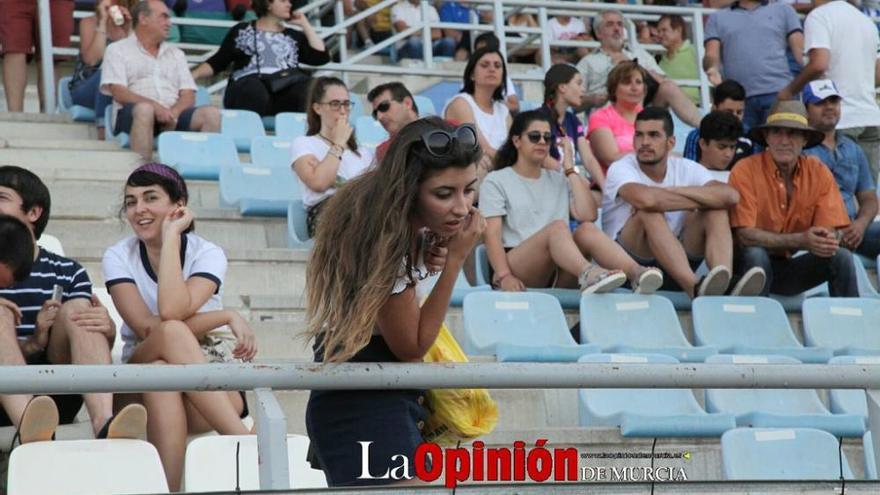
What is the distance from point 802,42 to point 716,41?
1.67ft

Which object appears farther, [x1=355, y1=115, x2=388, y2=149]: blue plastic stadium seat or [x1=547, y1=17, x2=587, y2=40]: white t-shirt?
[x1=547, y1=17, x2=587, y2=40]: white t-shirt

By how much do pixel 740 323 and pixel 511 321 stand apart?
1114mm

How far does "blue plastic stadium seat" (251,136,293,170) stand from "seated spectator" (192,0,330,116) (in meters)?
0.81

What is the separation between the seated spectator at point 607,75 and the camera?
10.1 meters

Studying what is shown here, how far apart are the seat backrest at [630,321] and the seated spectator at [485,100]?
161 centimetres

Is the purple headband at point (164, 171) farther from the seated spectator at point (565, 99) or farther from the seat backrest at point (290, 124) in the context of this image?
the seat backrest at point (290, 124)

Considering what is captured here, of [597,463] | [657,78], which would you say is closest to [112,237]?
[597,463]

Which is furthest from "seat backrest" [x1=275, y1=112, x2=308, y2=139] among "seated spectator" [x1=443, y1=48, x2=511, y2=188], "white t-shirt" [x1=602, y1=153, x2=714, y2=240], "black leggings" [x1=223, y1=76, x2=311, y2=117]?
"white t-shirt" [x1=602, y1=153, x2=714, y2=240]

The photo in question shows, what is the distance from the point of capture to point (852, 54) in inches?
382

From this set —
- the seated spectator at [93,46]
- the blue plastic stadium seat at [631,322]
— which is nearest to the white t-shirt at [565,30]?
the seated spectator at [93,46]

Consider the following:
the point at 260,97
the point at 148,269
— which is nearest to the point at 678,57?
the point at 260,97

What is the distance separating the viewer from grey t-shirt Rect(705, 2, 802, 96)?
33.1 ft

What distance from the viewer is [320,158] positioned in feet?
25.7

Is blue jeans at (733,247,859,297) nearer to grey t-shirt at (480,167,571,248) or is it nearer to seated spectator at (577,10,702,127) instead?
grey t-shirt at (480,167,571,248)
